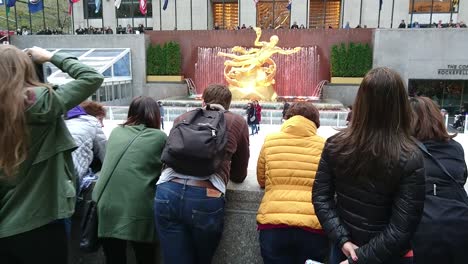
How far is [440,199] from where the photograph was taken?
7.95ft

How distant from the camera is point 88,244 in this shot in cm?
269

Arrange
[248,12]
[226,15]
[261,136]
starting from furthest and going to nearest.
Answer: [226,15] → [248,12] → [261,136]

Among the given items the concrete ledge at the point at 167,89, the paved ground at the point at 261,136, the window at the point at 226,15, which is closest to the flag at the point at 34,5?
the concrete ledge at the point at 167,89

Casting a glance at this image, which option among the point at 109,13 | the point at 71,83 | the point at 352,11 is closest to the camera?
the point at 71,83

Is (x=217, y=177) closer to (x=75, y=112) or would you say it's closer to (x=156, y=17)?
(x=75, y=112)

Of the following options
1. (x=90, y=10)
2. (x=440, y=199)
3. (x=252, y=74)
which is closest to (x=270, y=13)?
(x=90, y=10)

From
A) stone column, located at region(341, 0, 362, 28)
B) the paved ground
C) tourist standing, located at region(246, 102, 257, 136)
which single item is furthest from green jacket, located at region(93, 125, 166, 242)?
stone column, located at region(341, 0, 362, 28)

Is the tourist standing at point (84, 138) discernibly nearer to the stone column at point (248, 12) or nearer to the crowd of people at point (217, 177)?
the crowd of people at point (217, 177)

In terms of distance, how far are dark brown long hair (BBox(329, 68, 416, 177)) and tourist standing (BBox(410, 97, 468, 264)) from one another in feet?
1.85

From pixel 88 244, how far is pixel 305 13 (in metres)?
33.8

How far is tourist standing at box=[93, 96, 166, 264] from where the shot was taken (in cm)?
264

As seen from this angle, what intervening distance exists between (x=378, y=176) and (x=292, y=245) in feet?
2.48

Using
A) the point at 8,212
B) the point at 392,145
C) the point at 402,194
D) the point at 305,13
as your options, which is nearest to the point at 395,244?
the point at 402,194

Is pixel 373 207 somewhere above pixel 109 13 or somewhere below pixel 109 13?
below
